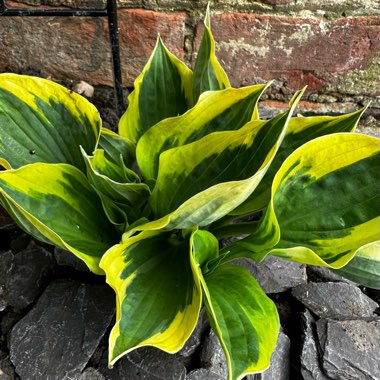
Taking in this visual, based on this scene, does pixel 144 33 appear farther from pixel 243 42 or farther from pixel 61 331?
pixel 61 331

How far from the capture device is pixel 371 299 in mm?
1001

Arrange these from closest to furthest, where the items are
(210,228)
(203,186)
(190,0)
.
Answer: (203,186)
(210,228)
(190,0)

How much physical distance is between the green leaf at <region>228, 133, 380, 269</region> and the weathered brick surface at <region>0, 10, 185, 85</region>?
583 mm

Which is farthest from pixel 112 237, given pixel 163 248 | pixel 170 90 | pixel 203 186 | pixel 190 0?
pixel 190 0

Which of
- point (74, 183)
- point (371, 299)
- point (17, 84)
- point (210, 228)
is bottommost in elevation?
point (371, 299)

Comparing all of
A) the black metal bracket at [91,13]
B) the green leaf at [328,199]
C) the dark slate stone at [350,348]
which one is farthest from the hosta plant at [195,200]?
the black metal bracket at [91,13]

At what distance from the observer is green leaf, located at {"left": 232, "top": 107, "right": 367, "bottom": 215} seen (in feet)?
2.71

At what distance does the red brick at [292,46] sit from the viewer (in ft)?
3.87

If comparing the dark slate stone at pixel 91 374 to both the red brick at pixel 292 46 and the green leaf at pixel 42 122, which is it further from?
the red brick at pixel 292 46

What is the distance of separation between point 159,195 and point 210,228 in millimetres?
151

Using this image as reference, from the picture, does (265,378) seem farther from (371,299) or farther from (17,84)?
(17,84)

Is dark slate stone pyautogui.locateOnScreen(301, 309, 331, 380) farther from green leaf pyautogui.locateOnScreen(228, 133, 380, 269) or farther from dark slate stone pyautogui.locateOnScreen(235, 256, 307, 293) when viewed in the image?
green leaf pyautogui.locateOnScreen(228, 133, 380, 269)

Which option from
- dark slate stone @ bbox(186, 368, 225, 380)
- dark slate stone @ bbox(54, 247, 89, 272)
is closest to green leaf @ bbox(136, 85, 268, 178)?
dark slate stone @ bbox(54, 247, 89, 272)

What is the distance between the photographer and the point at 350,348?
2.86ft
